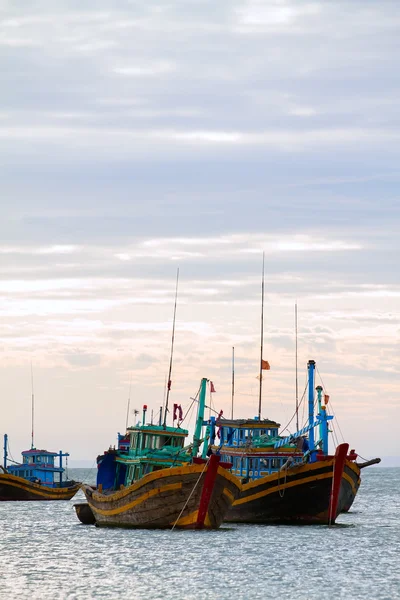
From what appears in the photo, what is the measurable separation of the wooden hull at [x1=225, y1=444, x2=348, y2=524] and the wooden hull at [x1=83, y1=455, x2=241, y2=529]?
217 inches

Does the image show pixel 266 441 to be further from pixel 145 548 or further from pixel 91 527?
pixel 145 548

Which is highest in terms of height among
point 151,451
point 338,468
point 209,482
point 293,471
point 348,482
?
point 151,451

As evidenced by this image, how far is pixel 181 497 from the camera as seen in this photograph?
51969 mm

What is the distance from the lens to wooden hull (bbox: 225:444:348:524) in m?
60.0

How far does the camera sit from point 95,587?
39906mm

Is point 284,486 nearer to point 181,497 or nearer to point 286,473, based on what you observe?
point 286,473

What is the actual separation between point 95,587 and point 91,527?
980 inches

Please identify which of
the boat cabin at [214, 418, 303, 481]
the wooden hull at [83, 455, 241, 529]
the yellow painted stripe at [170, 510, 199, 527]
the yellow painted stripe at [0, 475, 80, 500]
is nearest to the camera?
the wooden hull at [83, 455, 241, 529]

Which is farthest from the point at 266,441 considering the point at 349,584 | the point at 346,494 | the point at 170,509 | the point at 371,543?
the point at 349,584

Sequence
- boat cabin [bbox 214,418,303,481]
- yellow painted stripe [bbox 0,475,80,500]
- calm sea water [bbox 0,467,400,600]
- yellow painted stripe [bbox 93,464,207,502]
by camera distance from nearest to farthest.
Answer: calm sea water [bbox 0,467,400,600] < yellow painted stripe [bbox 93,464,207,502] < boat cabin [bbox 214,418,303,481] < yellow painted stripe [bbox 0,475,80,500]

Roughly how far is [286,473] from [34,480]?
4864 cm

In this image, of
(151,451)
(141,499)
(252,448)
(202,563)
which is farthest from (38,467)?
(202,563)

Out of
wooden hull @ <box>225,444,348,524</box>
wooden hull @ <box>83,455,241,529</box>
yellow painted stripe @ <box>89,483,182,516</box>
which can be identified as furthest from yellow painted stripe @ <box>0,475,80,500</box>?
wooden hull @ <box>83,455,241,529</box>

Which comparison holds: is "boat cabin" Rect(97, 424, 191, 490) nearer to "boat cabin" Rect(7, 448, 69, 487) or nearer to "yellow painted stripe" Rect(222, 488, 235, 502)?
"yellow painted stripe" Rect(222, 488, 235, 502)
